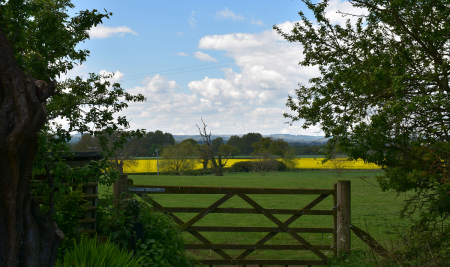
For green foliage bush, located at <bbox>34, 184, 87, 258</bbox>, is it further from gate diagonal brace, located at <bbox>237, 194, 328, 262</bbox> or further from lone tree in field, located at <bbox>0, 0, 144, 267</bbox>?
gate diagonal brace, located at <bbox>237, 194, 328, 262</bbox>

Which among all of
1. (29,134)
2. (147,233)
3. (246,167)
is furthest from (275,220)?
(246,167)

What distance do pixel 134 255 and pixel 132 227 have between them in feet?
1.32

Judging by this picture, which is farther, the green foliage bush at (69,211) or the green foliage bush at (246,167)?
the green foliage bush at (246,167)

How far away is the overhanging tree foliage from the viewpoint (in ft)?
20.7

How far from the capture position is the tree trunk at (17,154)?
3.82 meters

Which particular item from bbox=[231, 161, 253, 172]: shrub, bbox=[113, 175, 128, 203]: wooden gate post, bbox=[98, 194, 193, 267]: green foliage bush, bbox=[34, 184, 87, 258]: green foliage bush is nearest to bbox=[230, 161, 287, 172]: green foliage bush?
bbox=[231, 161, 253, 172]: shrub

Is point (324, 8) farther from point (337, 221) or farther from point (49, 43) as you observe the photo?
point (49, 43)

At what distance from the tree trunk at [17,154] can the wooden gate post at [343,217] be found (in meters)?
4.78

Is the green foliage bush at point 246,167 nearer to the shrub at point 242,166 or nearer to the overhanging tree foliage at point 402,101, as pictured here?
the shrub at point 242,166

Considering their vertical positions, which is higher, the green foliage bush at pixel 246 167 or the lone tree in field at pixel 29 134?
the lone tree in field at pixel 29 134

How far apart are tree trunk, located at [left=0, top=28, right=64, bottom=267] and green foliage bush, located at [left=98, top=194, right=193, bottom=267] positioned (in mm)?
1371

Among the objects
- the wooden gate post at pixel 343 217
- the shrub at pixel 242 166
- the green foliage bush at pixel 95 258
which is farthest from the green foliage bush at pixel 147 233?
the shrub at pixel 242 166

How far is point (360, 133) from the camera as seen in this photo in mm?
7082

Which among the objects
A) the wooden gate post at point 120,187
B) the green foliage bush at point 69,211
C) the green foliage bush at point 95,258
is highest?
the wooden gate post at point 120,187
